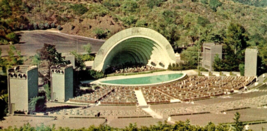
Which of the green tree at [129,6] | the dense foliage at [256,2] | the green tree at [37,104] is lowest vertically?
the green tree at [37,104]

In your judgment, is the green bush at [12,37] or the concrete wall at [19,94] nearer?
the concrete wall at [19,94]

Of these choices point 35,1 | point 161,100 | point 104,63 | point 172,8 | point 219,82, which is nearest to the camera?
point 161,100

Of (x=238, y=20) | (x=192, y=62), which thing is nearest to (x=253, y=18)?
(x=238, y=20)

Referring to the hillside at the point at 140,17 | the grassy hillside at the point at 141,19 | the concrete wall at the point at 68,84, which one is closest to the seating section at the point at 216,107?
the concrete wall at the point at 68,84

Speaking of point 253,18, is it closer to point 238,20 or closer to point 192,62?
point 238,20

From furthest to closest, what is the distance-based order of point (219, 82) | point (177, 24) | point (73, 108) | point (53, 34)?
point (177, 24) < point (53, 34) < point (219, 82) < point (73, 108)

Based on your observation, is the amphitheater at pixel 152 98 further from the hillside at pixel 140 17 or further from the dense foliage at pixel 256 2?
the dense foliage at pixel 256 2
